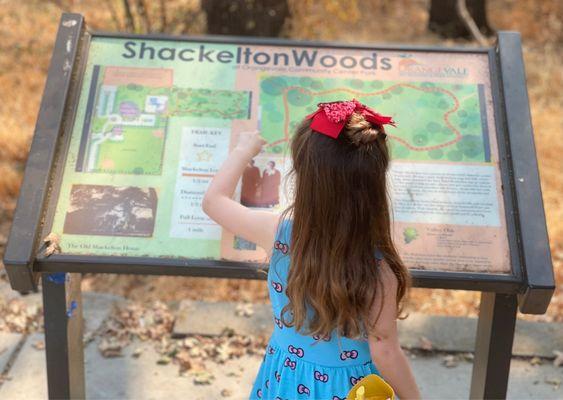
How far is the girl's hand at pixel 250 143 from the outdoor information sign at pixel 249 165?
5.7 inches

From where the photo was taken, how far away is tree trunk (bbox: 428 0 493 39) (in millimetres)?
8562

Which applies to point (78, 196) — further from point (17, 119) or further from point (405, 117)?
point (17, 119)

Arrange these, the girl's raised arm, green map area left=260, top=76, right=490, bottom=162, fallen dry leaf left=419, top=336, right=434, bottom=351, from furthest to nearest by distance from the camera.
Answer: fallen dry leaf left=419, top=336, right=434, bottom=351, green map area left=260, top=76, right=490, bottom=162, the girl's raised arm

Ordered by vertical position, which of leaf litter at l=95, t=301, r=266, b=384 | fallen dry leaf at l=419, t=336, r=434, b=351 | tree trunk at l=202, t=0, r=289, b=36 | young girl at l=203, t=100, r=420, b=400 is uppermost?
tree trunk at l=202, t=0, r=289, b=36

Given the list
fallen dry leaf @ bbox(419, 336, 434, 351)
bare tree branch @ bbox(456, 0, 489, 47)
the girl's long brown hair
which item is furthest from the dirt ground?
the girl's long brown hair

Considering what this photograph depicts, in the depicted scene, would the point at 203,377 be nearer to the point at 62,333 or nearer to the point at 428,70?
the point at 62,333

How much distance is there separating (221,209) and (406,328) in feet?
6.16

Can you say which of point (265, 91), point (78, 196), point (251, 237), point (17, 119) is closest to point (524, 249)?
point (251, 237)

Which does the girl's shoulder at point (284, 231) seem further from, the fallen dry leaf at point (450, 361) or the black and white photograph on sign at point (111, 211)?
the fallen dry leaf at point (450, 361)

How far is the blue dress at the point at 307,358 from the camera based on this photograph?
6.91 feet

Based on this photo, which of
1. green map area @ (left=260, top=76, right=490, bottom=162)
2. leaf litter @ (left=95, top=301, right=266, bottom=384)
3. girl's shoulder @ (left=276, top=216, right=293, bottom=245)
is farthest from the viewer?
leaf litter @ (left=95, top=301, right=266, bottom=384)

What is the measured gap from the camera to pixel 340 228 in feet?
6.27

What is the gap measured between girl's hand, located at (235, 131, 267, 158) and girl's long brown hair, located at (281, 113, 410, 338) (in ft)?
1.62

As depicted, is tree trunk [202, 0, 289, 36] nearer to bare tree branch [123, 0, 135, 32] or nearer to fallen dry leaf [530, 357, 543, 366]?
bare tree branch [123, 0, 135, 32]
